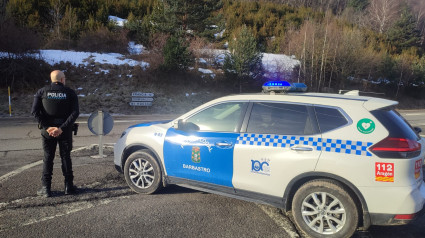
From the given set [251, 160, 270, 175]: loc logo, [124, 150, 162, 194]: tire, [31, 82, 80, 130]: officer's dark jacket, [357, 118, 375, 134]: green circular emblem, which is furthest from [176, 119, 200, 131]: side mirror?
[357, 118, 375, 134]: green circular emblem

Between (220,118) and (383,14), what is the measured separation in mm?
63553

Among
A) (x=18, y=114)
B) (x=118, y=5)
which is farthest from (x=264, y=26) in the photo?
(x=18, y=114)

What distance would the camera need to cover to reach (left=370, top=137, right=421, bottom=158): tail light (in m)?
3.21

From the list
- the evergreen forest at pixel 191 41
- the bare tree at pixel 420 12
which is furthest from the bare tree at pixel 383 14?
the evergreen forest at pixel 191 41

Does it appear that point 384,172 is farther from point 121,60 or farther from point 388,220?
point 121,60

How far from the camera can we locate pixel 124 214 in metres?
4.09

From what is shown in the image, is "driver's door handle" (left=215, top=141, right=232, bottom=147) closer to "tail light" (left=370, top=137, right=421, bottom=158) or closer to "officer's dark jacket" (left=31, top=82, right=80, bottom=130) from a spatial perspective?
"tail light" (left=370, top=137, right=421, bottom=158)

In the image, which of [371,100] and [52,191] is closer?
[371,100]

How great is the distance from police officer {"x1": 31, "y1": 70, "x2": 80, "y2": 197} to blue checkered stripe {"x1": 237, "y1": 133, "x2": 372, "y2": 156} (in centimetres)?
250

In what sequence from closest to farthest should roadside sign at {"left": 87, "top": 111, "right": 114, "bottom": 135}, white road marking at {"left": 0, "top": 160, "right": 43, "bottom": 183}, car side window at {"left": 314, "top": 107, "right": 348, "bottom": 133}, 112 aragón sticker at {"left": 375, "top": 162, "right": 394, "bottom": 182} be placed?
112 aragón sticker at {"left": 375, "top": 162, "right": 394, "bottom": 182}
car side window at {"left": 314, "top": 107, "right": 348, "bottom": 133}
white road marking at {"left": 0, "top": 160, "right": 43, "bottom": 183}
roadside sign at {"left": 87, "top": 111, "right": 114, "bottom": 135}

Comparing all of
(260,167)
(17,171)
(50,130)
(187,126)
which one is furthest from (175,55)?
(260,167)

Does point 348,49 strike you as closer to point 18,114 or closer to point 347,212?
point 18,114

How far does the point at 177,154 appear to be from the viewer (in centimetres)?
439

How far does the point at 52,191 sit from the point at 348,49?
33404 millimetres
